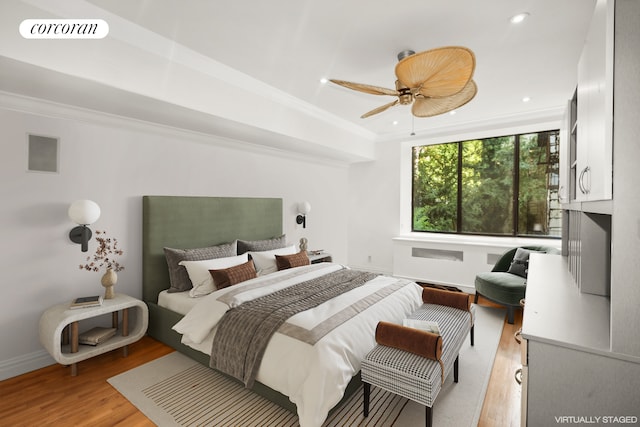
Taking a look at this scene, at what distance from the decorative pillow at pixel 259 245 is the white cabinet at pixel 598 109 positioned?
325 centimetres

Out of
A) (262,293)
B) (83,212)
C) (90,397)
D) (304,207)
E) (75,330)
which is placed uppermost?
(304,207)

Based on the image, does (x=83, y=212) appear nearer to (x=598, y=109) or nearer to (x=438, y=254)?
(x=598, y=109)

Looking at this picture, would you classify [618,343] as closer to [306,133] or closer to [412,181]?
[306,133]

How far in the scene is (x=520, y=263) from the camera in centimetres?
390

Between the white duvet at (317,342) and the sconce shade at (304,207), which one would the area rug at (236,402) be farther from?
the sconce shade at (304,207)

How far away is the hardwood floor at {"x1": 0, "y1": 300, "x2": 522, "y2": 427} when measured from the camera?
197 centimetres

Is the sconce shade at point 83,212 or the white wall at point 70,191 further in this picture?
the sconce shade at point 83,212

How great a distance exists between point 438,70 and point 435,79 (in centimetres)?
11

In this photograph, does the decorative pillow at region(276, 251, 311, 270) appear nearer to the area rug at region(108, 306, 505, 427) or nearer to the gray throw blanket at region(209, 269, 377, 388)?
the gray throw blanket at region(209, 269, 377, 388)

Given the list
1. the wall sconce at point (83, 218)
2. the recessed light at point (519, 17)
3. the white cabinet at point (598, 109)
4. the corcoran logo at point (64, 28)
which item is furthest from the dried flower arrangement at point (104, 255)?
the recessed light at point (519, 17)

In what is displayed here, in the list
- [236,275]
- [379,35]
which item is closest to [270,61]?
[379,35]

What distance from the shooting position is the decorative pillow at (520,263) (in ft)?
12.6

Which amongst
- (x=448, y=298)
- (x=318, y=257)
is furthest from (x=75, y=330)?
(x=448, y=298)

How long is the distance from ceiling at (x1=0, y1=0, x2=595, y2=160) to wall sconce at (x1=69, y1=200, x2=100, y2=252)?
107cm
